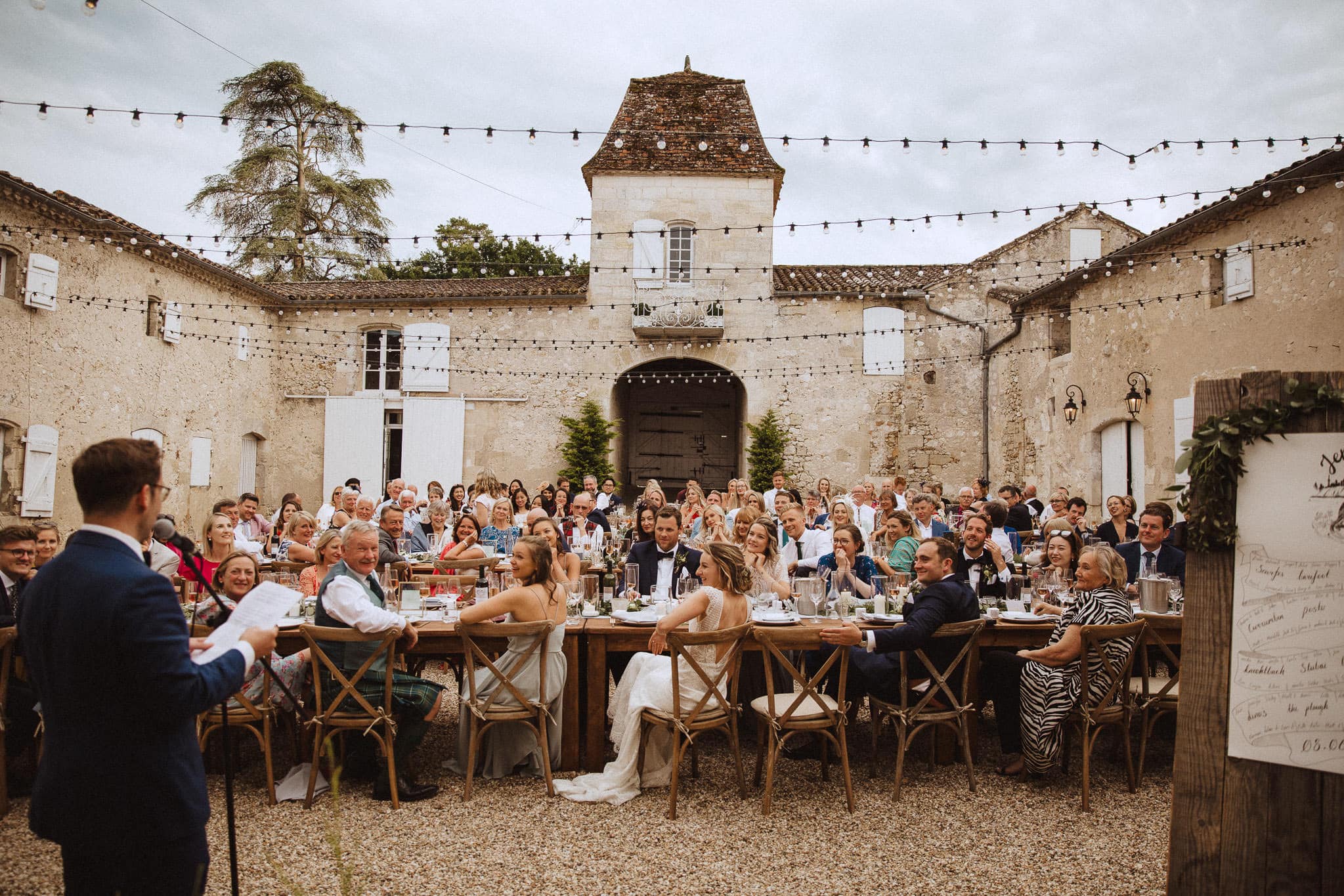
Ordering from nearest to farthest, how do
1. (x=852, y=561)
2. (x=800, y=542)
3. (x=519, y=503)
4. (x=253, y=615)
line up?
(x=253, y=615) < (x=852, y=561) < (x=800, y=542) < (x=519, y=503)

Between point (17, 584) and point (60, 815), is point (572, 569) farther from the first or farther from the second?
point (60, 815)

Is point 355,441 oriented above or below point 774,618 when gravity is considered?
above

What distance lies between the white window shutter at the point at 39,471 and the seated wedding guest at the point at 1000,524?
13.5 m

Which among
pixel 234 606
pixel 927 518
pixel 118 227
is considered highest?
pixel 118 227

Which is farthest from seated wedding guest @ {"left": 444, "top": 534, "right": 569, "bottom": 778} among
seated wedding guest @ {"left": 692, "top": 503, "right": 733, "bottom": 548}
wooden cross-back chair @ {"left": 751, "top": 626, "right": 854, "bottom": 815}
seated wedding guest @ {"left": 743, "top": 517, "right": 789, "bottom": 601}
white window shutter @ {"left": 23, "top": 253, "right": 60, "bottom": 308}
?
white window shutter @ {"left": 23, "top": 253, "right": 60, "bottom": 308}

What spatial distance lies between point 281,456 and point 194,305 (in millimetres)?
4062

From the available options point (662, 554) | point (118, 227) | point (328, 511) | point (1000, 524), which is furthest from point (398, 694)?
point (118, 227)

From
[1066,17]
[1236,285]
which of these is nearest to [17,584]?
[1066,17]

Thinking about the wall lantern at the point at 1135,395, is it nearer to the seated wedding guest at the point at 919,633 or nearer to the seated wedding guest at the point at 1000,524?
the seated wedding guest at the point at 1000,524

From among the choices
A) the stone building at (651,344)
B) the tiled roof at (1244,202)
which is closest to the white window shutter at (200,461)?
the stone building at (651,344)

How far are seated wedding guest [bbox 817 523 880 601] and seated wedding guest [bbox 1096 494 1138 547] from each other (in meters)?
3.16

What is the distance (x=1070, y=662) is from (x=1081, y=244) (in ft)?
51.5

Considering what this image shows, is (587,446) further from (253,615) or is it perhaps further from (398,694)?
(253,615)

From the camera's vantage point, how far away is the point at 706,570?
4.73 meters
